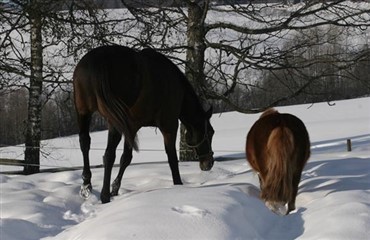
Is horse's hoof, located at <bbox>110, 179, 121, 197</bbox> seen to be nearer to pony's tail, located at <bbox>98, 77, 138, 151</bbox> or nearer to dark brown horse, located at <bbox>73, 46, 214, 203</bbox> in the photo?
dark brown horse, located at <bbox>73, 46, 214, 203</bbox>

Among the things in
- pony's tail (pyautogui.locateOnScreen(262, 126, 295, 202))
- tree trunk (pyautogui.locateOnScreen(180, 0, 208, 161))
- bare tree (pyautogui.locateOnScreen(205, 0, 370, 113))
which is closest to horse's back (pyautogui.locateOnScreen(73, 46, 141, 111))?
pony's tail (pyautogui.locateOnScreen(262, 126, 295, 202))

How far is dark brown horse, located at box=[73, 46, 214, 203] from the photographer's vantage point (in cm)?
467

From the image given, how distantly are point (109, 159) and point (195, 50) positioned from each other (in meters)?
5.27

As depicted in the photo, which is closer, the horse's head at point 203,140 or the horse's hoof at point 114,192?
the horse's hoof at point 114,192

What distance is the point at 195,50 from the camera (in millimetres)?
9812

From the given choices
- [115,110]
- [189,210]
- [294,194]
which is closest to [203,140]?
[115,110]

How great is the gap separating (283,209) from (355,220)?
1.02 metres

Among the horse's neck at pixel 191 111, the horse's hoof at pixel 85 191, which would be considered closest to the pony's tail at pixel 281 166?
the horse's hoof at pixel 85 191

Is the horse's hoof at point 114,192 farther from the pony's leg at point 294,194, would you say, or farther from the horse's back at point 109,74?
the pony's leg at point 294,194

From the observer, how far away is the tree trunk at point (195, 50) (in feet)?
31.3

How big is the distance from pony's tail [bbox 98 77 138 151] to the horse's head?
5.86 feet

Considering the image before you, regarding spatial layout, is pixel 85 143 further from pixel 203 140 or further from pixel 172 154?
pixel 203 140

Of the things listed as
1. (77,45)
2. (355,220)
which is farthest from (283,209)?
(77,45)

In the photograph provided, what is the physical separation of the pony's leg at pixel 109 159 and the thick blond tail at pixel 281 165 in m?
1.55
